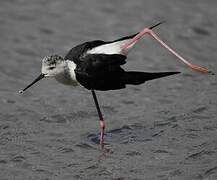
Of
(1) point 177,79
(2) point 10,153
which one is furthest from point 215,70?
(2) point 10,153

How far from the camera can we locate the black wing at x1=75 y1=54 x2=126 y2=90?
934cm

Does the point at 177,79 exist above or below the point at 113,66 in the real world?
below

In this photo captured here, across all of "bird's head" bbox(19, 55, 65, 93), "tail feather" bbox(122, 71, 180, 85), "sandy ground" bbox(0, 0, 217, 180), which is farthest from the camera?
"bird's head" bbox(19, 55, 65, 93)

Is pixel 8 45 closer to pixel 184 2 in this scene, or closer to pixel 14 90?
pixel 14 90

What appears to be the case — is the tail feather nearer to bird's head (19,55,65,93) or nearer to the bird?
the bird

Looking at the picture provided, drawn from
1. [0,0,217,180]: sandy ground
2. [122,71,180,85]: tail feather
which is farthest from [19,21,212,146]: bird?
[0,0,217,180]: sandy ground

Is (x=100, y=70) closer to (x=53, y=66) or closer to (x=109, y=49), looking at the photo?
(x=109, y=49)

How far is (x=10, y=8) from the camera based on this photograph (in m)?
15.4

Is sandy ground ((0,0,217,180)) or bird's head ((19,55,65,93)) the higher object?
bird's head ((19,55,65,93))

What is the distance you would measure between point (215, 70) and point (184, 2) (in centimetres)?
337

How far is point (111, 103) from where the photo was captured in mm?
Answer: 11773

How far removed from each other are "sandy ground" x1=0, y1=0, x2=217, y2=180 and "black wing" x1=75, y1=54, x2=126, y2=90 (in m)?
1.03

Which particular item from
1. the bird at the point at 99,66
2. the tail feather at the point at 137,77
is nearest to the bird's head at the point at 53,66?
the bird at the point at 99,66

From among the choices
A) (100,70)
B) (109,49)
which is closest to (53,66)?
(100,70)
